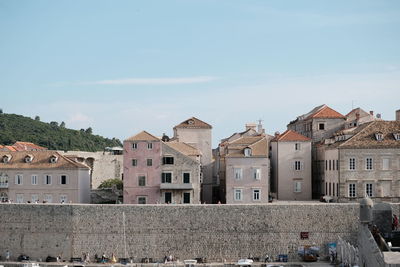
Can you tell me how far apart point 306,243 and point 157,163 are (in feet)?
43.3

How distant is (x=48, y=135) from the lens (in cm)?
11012

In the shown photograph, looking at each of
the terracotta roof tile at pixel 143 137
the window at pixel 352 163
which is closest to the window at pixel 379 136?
the window at pixel 352 163

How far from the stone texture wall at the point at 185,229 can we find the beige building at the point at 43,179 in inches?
278

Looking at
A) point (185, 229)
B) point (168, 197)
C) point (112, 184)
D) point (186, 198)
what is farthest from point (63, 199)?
point (185, 229)

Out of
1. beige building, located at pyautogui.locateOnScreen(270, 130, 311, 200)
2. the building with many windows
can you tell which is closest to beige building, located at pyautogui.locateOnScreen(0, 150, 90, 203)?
the building with many windows

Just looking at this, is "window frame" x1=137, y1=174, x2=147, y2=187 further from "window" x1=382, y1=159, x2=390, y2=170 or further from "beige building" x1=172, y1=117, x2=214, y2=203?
"window" x1=382, y1=159, x2=390, y2=170

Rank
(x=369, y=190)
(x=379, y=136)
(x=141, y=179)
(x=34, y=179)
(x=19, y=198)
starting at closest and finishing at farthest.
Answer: (x=369, y=190) < (x=379, y=136) < (x=141, y=179) < (x=34, y=179) < (x=19, y=198)

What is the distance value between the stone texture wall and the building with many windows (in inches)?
244

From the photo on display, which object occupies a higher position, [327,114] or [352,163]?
[327,114]

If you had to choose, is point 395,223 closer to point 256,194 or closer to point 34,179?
point 256,194

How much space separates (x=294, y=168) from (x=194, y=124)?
1085 cm

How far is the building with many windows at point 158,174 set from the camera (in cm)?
5397

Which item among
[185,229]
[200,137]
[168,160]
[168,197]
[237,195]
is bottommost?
[185,229]

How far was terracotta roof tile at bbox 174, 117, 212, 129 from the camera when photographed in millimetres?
63481
